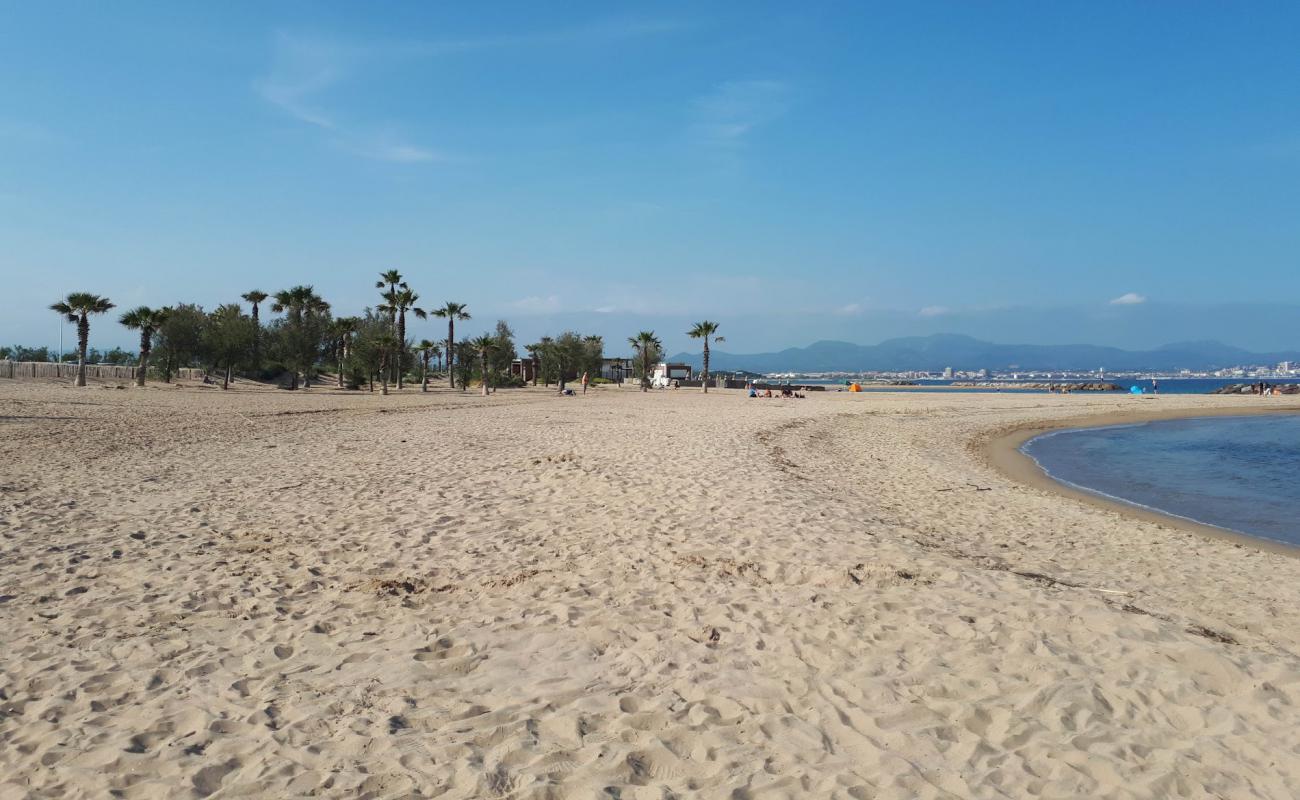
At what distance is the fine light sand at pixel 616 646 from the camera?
4.06m

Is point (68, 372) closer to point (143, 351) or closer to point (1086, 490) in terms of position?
point (143, 351)

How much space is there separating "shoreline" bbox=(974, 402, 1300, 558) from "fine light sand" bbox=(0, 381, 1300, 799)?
3.17 feet

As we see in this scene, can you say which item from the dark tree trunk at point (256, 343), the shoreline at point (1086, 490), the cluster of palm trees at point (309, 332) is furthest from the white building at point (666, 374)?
the shoreline at point (1086, 490)

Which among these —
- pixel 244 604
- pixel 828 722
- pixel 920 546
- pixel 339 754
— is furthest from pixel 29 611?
pixel 920 546

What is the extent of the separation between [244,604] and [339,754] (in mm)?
2944

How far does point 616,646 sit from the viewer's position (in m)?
5.75

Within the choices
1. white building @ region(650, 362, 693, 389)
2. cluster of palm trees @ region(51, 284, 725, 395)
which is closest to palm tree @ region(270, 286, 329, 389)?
cluster of palm trees @ region(51, 284, 725, 395)

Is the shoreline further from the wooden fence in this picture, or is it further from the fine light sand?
the wooden fence

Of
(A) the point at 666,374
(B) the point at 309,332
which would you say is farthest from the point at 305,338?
(A) the point at 666,374

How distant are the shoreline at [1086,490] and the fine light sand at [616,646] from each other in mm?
966

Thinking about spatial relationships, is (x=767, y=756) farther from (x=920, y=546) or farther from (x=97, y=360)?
(x=97, y=360)

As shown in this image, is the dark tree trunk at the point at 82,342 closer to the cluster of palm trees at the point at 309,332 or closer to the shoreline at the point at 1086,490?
the cluster of palm trees at the point at 309,332

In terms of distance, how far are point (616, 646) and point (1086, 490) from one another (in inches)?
630

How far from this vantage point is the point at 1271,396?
75.7m
